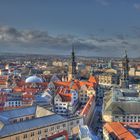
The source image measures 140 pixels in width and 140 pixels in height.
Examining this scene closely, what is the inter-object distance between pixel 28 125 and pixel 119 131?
1323 centimetres

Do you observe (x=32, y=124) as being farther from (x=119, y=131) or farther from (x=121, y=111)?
(x=121, y=111)

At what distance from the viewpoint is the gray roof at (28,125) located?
135 ft

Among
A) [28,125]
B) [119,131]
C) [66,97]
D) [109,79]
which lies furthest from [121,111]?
[109,79]

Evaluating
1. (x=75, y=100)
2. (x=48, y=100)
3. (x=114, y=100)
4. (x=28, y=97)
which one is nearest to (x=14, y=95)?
(x=28, y=97)

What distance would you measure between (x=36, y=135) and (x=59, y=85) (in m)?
45.3

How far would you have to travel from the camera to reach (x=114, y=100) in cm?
5941

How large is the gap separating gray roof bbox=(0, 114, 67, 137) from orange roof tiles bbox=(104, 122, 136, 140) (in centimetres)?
794

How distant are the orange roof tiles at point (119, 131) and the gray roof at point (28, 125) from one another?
26.1ft

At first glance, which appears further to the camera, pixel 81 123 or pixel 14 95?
pixel 14 95

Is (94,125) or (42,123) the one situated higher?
(42,123)

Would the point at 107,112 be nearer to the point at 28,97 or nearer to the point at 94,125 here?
the point at 94,125

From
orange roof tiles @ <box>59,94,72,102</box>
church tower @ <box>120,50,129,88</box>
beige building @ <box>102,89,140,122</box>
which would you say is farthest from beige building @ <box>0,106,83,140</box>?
church tower @ <box>120,50,129,88</box>

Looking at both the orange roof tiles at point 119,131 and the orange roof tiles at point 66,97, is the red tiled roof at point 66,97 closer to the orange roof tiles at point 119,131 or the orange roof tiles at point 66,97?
the orange roof tiles at point 66,97

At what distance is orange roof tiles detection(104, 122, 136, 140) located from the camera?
1639 inches
